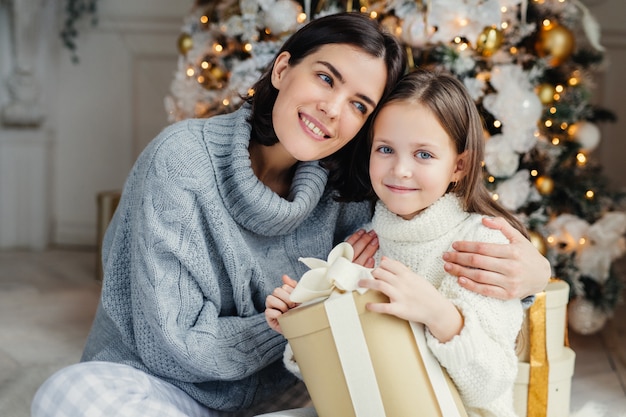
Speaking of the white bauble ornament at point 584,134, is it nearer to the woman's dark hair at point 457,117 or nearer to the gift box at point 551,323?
the gift box at point 551,323

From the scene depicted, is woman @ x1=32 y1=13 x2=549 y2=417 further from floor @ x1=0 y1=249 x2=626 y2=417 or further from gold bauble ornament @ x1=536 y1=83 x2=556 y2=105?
gold bauble ornament @ x1=536 y1=83 x2=556 y2=105

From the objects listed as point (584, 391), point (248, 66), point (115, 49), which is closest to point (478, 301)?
point (584, 391)

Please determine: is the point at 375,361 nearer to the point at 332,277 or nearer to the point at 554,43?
the point at 332,277

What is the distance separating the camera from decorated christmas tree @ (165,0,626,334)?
1.96 meters

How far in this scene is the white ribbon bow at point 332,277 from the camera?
1119 millimetres

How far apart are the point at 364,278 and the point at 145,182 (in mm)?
489

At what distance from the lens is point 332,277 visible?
1117 mm

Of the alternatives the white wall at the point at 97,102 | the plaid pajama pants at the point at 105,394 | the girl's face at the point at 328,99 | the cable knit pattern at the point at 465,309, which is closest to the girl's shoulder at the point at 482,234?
the cable knit pattern at the point at 465,309

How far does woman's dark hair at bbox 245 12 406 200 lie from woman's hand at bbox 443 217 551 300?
0.35 m

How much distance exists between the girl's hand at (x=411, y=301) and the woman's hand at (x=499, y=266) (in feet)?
0.25

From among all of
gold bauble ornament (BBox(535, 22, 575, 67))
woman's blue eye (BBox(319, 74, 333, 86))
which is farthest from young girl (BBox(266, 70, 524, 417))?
gold bauble ornament (BBox(535, 22, 575, 67))

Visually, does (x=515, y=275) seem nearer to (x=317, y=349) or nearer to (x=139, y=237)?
(x=317, y=349)

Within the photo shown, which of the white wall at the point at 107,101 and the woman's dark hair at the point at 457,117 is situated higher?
the woman's dark hair at the point at 457,117

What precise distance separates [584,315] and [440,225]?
3.68 ft
